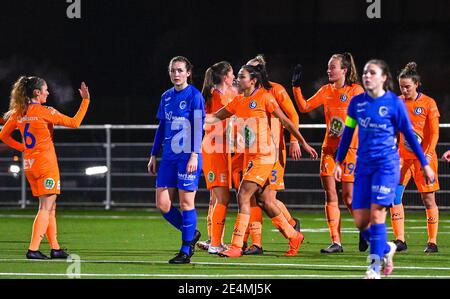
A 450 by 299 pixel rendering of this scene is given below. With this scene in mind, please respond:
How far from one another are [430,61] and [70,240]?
1204cm

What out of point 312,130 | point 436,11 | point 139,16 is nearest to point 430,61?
point 436,11

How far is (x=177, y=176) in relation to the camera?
40.9 feet

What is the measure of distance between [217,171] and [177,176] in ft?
5.42

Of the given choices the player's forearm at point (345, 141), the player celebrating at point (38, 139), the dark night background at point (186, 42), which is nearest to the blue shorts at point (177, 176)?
the player celebrating at point (38, 139)

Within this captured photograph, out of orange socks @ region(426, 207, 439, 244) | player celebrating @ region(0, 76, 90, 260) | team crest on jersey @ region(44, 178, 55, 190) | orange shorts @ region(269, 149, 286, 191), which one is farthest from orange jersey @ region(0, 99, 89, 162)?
orange socks @ region(426, 207, 439, 244)

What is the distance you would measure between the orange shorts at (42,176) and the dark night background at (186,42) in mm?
12294

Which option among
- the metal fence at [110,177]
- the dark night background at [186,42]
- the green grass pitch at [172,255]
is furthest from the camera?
the dark night background at [186,42]

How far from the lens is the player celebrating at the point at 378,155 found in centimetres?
1041

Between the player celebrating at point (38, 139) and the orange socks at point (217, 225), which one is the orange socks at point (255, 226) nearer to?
the orange socks at point (217, 225)

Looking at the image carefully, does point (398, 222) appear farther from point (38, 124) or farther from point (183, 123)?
point (38, 124)

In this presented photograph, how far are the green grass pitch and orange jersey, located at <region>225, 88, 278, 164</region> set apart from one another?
1.15m

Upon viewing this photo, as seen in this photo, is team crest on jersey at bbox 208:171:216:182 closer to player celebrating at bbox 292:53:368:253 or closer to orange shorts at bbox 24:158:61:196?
player celebrating at bbox 292:53:368:253

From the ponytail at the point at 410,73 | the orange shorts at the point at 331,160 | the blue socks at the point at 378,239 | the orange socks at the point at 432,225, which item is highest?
the ponytail at the point at 410,73
